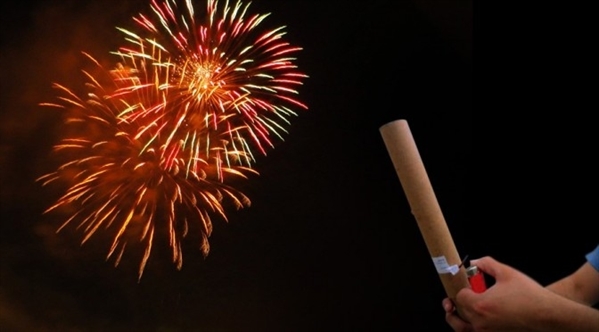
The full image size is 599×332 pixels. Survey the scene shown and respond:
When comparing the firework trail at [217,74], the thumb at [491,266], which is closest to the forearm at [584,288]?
the thumb at [491,266]

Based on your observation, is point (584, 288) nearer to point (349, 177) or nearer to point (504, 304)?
point (504, 304)

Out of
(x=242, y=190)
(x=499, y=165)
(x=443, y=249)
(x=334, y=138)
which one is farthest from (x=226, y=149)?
(x=499, y=165)

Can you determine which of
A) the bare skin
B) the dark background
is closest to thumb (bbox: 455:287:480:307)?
the bare skin

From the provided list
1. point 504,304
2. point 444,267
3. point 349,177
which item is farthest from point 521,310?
point 349,177

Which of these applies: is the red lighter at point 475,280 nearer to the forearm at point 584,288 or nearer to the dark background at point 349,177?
the forearm at point 584,288

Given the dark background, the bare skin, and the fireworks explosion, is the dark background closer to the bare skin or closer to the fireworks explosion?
the fireworks explosion

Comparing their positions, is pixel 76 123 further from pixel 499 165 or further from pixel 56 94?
pixel 499 165
